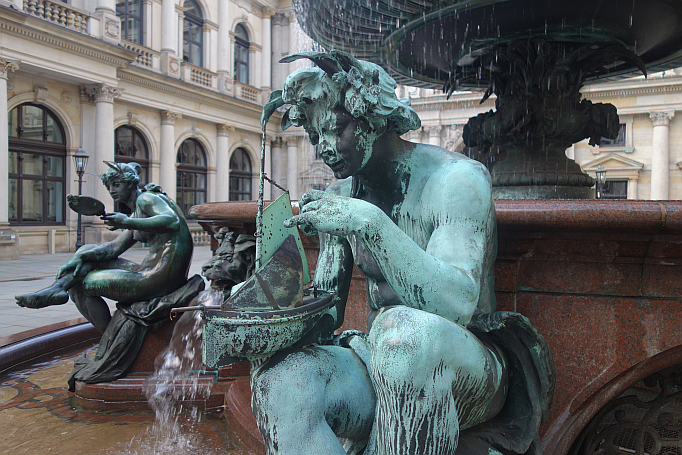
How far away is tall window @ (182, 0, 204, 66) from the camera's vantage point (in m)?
24.1

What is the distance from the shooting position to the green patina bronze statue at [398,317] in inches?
46.5

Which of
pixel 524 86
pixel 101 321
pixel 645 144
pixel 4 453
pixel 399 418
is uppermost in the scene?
pixel 645 144

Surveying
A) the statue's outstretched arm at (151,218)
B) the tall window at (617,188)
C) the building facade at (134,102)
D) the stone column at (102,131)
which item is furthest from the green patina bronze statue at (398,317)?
the tall window at (617,188)

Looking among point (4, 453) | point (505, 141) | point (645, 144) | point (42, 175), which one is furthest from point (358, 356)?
point (645, 144)

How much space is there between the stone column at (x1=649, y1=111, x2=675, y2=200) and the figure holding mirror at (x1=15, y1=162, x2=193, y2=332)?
25.4 meters

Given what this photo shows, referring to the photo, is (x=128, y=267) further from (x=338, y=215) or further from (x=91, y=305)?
(x=338, y=215)

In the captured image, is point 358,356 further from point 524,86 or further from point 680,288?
point 524,86

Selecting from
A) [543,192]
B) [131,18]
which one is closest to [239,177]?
[131,18]

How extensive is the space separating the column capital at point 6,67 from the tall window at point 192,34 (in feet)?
32.2

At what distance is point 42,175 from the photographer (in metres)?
17.3

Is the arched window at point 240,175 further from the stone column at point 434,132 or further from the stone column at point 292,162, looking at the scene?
the stone column at point 434,132

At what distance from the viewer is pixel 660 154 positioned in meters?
23.5

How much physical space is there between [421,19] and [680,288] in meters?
2.00

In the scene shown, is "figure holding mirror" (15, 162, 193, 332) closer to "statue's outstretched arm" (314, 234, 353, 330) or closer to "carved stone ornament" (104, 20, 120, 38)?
"statue's outstretched arm" (314, 234, 353, 330)
